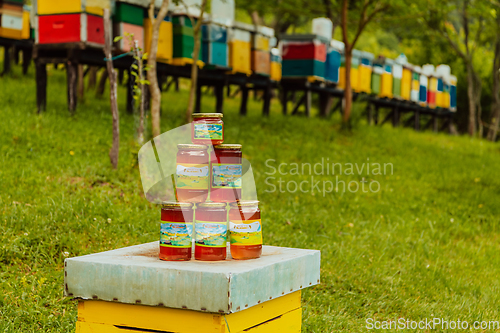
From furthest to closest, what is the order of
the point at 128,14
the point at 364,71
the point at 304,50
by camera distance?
1. the point at 364,71
2. the point at 304,50
3. the point at 128,14

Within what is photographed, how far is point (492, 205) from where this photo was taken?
30.7 ft

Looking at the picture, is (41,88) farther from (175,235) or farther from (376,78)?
(376,78)

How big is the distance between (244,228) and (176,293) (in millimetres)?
675

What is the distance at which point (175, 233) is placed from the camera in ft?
11.0

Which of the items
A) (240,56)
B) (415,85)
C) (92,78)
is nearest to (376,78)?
(415,85)

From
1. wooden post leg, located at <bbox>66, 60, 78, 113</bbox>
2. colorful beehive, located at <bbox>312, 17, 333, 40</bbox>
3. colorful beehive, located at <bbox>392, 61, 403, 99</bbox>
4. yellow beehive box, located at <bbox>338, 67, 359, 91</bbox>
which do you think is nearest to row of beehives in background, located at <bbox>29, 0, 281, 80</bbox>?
wooden post leg, located at <bbox>66, 60, 78, 113</bbox>

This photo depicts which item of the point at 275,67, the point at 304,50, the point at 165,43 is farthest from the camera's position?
the point at 275,67

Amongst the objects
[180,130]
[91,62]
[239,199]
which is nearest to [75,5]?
[91,62]

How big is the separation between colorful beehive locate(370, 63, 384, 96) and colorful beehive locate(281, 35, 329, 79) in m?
2.97

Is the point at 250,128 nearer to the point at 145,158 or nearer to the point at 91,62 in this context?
the point at 91,62

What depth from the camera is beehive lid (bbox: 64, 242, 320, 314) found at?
9.53 ft

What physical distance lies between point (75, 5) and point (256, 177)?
4066 millimetres

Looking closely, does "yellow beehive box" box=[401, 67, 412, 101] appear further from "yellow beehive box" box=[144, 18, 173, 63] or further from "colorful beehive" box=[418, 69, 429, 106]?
"yellow beehive box" box=[144, 18, 173, 63]

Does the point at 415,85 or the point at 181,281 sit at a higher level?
the point at 415,85
